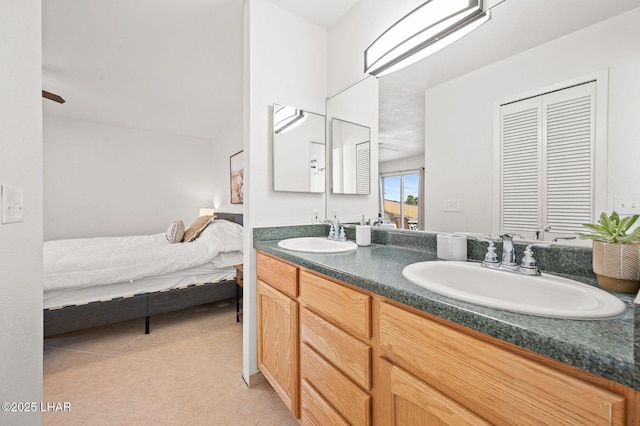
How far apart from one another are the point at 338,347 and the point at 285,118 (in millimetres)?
1473

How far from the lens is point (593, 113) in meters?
0.81

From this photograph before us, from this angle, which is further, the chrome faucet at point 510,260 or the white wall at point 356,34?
the white wall at point 356,34

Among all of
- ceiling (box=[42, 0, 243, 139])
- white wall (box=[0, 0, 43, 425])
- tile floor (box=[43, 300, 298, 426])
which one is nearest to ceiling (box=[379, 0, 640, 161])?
ceiling (box=[42, 0, 243, 139])

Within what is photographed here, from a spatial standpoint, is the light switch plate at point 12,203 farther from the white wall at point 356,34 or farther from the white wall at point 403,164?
the white wall at point 356,34

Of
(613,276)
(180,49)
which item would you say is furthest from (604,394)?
(180,49)

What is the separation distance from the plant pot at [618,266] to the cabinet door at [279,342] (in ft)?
3.52

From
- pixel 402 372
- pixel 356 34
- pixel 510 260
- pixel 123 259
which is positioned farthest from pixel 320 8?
pixel 123 259

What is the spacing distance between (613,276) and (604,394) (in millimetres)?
453

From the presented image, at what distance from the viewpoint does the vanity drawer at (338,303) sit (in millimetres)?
841

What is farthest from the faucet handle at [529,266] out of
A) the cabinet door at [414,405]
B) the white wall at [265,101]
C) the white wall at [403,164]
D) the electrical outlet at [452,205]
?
the white wall at [265,101]

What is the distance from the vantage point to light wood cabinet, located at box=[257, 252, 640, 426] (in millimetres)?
428

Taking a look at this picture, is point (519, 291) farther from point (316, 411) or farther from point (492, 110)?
point (316, 411)

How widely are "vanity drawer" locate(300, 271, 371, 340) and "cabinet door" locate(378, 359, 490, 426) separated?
0.13m

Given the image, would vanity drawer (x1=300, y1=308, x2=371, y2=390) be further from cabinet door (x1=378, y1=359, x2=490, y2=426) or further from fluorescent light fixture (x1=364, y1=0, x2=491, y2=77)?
fluorescent light fixture (x1=364, y1=0, x2=491, y2=77)
